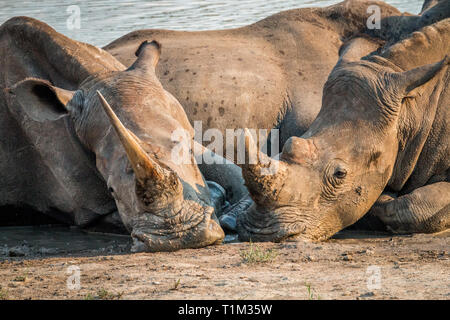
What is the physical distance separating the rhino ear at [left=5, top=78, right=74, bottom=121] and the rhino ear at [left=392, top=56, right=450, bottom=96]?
289cm

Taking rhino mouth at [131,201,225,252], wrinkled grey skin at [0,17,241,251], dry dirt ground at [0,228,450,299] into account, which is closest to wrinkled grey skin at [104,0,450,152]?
wrinkled grey skin at [0,17,241,251]

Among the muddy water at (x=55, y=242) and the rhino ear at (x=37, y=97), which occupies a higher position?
the rhino ear at (x=37, y=97)

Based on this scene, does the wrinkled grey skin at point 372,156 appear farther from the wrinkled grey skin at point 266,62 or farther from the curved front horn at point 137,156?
the wrinkled grey skin at point 266,62

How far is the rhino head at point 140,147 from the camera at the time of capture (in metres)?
7.23

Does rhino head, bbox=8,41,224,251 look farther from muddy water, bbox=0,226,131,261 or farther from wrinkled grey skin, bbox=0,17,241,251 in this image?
muddy water, bbox=0,226,131,261

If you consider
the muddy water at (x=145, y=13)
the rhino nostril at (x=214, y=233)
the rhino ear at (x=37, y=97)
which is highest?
the rhino ear at (x=37, y=97)

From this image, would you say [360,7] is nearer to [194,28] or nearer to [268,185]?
[268,185]

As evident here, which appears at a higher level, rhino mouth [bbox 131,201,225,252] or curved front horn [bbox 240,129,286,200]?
curved front horn [bbox 240,129,286,200]

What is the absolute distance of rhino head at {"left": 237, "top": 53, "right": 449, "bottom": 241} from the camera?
309 inches

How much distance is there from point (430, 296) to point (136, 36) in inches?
280

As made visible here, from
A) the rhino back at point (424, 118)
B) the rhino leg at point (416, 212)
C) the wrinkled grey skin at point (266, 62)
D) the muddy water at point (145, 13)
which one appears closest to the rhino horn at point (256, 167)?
the rhino leg at point (416, 212)

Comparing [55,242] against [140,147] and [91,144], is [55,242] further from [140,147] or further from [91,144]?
[140,147]

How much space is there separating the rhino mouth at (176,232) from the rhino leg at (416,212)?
193 centimetres

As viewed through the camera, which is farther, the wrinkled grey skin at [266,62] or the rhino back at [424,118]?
the wrinkled grey skin at [266,62]
